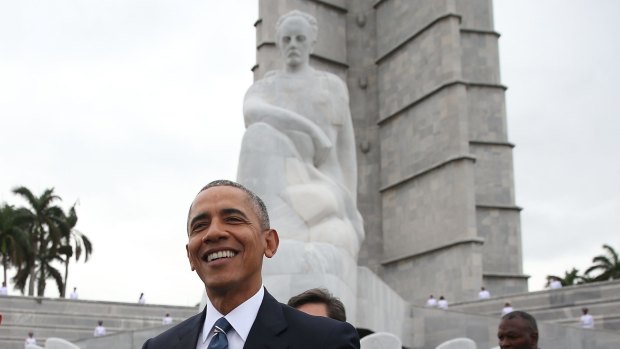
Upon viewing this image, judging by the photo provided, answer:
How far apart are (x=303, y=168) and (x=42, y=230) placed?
3094 cm

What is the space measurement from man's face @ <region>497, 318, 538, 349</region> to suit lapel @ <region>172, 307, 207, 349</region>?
185cm

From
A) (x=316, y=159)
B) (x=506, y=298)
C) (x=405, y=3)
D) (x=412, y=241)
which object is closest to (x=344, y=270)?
(x=316, y=159)

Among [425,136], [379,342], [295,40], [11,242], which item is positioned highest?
[425,136]

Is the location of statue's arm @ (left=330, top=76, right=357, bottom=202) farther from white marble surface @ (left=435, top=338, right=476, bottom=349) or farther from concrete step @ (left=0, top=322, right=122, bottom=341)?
concrete step @ (left=0, top=322, right=122, bottom=341)

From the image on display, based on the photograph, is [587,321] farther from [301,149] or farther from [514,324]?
[514,324]

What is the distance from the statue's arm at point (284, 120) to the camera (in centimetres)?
1126

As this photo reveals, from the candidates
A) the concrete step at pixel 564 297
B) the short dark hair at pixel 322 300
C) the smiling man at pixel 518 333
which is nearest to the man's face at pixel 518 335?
the smiling man at pixel 518 333

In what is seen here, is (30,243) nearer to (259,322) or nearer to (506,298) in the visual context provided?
(506,298)

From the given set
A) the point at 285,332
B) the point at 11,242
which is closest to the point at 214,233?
the point at 285,332

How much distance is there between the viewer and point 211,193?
2041 mm

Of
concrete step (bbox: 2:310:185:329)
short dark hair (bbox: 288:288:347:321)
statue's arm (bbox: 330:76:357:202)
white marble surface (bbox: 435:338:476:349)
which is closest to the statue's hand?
statue's arm (bbox: 330:76:357:202)

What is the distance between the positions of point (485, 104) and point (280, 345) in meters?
29.4

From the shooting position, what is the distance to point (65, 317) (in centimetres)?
1828

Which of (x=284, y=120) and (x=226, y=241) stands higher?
(x=284, y=120)
